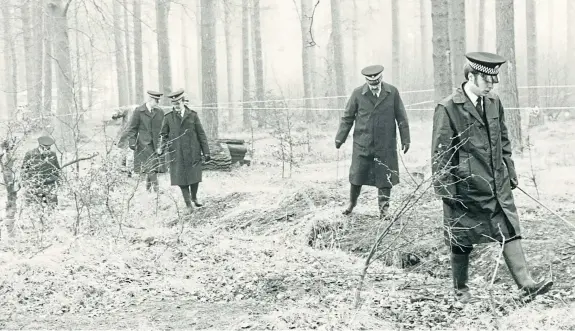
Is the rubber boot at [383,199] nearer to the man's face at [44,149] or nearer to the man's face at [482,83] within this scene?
the man's face at [482,83]

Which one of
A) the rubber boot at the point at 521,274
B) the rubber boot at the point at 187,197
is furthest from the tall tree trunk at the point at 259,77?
the rubber boot at the point at 521,274

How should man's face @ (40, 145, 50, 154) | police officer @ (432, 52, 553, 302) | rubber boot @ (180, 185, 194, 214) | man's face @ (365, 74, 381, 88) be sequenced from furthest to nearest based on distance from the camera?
rubber boot @ (180, 185, 194, 214) < man's face @ (40, 145, 50, 154) < man's face @ (365, 74, 381, 88) < police officer @ (432, 52, 553, 302)

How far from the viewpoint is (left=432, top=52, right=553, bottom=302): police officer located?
4934 millimetres

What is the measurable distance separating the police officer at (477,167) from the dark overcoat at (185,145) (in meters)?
5.51

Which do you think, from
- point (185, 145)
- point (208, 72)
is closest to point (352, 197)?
point (185, 145)

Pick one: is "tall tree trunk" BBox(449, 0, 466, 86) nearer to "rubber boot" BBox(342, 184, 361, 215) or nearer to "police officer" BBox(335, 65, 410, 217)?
"police officer" BBox(335, 65, 410, 217)

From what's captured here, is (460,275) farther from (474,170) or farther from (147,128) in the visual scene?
(147,128)

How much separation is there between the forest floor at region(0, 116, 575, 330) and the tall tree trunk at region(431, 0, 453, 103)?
161 cm

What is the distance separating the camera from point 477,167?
195 inches

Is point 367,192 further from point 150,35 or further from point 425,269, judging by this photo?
point 150,35

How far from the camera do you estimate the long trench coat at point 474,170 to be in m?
4.95

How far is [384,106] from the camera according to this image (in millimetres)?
7934

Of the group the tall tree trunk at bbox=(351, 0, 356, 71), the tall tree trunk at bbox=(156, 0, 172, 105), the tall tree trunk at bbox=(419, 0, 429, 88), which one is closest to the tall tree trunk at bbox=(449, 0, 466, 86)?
the tall tree trunk at bbox=(156, 0, 172, 105)

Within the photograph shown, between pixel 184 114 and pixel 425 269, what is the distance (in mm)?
4954
